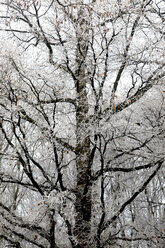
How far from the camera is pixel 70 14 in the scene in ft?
13.7

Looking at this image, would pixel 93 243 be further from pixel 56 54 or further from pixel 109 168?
pixel 56 54

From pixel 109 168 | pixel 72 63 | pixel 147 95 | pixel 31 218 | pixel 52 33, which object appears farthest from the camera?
pixel 147 95

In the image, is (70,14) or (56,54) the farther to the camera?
(56,54)

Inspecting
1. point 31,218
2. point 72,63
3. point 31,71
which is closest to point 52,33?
point 72,63

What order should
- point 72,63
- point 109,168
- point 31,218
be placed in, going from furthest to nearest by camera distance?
1. point 72,63
2. point 109,168
3. point 31,218

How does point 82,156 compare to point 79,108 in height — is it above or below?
below

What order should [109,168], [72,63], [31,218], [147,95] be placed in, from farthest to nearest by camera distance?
[147,95]
[72,63]
[109,168]
[31,218]

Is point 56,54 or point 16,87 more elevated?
point 56,54

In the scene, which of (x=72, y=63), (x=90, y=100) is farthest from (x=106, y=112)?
(x=72, y=63)

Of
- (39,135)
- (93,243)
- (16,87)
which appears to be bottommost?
(93,243)

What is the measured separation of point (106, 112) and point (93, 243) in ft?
7.08

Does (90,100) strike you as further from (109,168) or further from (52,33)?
(52,33)

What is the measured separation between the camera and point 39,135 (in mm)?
3992

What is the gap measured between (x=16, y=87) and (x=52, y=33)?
1.78 m
